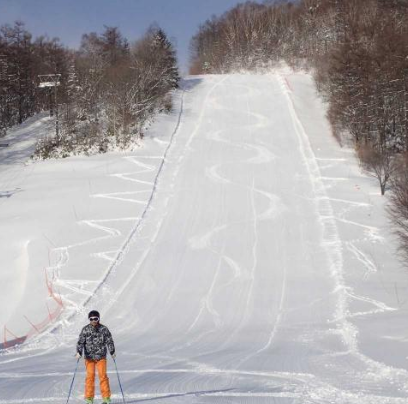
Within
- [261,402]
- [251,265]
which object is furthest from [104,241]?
[261,402]

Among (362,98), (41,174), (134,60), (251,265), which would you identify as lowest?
(251,265)

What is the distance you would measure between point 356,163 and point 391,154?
222cm

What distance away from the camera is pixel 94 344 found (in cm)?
859

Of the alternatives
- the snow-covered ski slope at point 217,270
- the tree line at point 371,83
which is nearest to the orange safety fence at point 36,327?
the snow-covered ski slope at point 217,270

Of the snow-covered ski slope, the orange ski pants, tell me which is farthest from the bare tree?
the orange ski pants

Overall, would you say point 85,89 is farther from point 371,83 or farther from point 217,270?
point 217,270

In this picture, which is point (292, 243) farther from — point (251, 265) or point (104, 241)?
point (104, 241)

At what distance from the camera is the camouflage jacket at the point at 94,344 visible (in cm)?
857

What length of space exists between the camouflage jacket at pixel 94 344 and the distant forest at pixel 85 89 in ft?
103

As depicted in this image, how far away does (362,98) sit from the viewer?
37125 mm

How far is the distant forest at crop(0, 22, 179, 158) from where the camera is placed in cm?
4169

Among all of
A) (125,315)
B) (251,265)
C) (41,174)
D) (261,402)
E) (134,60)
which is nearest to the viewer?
(261,402)

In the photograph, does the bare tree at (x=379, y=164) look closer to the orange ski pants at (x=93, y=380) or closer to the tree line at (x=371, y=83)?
the tree line at (x=371, y=83)

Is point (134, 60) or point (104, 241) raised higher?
point (134, 60)
